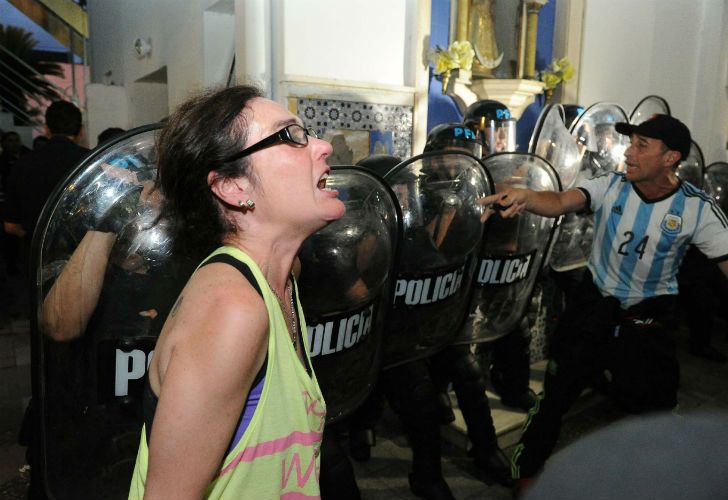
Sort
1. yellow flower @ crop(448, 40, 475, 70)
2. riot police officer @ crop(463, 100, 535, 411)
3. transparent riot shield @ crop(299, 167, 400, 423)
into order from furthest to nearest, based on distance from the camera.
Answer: yellow flower @ crop(448, 40, 475, 70) < riot police officer @ crop(463, 100, 535, 411) < transparent riot shield @ crop(299, 167, 400, 423)

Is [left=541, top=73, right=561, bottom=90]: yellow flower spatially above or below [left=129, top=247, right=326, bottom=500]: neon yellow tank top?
above

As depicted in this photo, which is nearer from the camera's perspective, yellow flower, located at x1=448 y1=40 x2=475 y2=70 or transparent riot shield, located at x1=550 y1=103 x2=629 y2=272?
transparent riot shield, located at x1=550 y1=103 x2=629 y2=272

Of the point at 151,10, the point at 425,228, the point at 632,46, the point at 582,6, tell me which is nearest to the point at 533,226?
the point at 425,228

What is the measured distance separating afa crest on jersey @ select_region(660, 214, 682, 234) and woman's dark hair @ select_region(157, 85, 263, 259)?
187 centimetres

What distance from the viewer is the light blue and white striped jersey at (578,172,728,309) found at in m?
2.30

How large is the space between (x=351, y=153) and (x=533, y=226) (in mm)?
1480

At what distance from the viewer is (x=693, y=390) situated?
3.63m

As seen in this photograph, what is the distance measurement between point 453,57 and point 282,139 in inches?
122

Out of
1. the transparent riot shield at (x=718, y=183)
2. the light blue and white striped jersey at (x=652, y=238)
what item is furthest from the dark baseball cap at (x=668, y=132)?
the transparent riot shield at (x=718, y=183)

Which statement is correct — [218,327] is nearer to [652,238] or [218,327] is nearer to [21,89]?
[652,238]

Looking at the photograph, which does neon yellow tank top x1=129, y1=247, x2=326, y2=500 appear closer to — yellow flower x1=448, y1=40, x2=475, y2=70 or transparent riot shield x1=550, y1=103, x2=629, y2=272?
transparent riot shield x1=550, y1=103, x2=629, y2=272

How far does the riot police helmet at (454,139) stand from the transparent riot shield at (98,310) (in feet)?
5.74

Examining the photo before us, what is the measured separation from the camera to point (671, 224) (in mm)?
2305

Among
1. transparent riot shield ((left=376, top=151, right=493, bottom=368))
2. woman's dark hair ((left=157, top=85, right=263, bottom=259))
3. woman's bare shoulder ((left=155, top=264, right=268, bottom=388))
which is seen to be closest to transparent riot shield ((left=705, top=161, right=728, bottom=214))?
transparent riot shield ((left=376, top=151, right=493, bottom=368))
